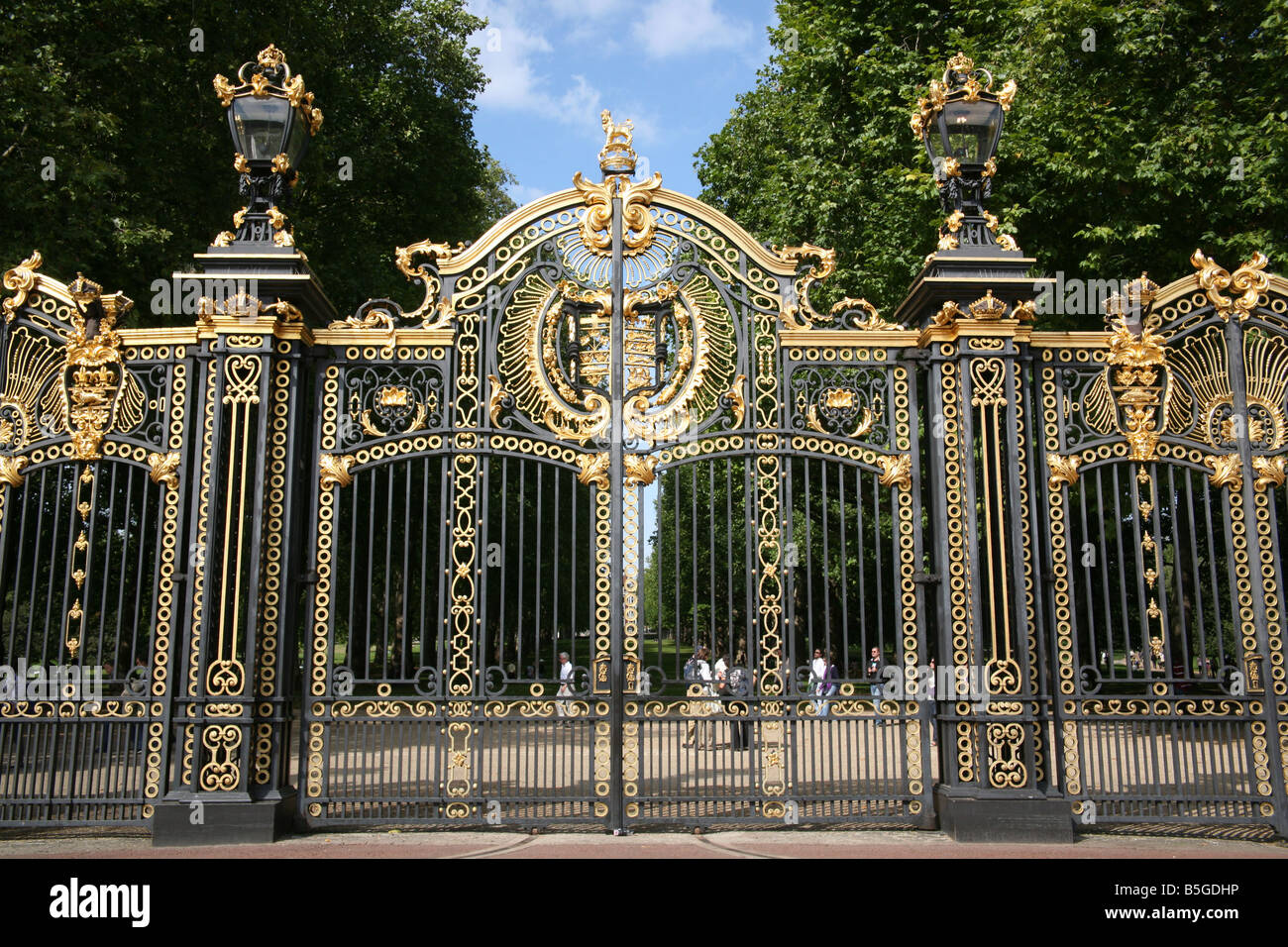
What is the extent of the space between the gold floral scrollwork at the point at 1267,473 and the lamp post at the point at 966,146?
260 cm

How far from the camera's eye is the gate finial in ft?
27.4

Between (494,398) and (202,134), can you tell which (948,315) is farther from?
(202,134)

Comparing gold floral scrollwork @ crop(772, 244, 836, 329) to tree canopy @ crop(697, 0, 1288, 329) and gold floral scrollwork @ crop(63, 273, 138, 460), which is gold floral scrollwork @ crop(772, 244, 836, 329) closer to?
tree canopy @ crop(697, 0, 1288, 329)

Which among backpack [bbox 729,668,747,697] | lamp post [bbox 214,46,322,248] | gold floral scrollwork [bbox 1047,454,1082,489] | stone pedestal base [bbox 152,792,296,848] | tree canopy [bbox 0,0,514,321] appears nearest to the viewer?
stone pedestal base [bbox 152,792,296,848]

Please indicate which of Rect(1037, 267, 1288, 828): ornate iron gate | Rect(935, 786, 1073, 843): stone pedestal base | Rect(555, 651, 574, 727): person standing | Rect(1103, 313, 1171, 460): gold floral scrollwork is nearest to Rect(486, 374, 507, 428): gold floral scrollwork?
Rect(555, 651, 574, 727): person standing

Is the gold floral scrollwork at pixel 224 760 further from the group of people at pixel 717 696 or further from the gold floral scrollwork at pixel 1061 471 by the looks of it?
the gold floral scrollwork at pixel 1061 471

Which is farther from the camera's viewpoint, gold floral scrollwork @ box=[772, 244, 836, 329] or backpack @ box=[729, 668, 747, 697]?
gold floral scrollwork @ box=[772, 244, 836, 329]

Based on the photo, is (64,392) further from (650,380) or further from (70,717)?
(650,380)

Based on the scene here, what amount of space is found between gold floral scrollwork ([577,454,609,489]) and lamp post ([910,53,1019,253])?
3.25 m

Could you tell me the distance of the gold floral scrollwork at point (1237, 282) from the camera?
8.13m

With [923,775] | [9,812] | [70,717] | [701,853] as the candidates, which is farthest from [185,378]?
[923,775]

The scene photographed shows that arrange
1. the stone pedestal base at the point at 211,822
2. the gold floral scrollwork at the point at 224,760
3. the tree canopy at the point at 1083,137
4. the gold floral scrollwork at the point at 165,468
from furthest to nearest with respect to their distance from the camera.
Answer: the tree canopy at the point at 1083,137
the gold floral scrollwork at the point at 165,468
the gold floral scrollwork at the point at 224,760
the stone pedestal base at the point at 211,822

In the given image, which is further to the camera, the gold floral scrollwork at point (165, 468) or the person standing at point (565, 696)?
the gold floral scrollwork at point (165, 468)

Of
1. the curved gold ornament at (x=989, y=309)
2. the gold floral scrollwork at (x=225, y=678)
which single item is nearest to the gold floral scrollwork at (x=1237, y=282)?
the curved gold ornament at (x=989, y=309)
